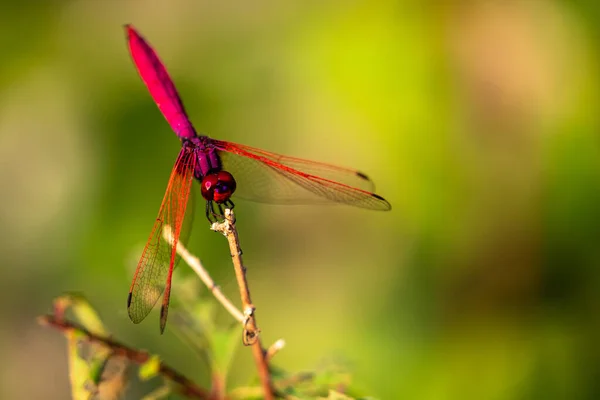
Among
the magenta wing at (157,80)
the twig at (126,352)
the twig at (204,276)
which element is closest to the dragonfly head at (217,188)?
the twig at (204,276)

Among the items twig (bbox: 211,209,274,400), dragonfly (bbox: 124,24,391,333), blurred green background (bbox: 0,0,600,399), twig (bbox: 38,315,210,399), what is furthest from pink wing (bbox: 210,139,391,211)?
blurred green background (bbox: 0,0,600,399)

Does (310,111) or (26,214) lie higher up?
(310,111)

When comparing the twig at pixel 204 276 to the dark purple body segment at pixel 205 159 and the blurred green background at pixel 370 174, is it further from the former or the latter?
the blurred green background at pixel 370 174

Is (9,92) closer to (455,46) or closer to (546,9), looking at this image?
(455,46)

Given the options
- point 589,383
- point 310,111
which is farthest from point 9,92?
point 589,383

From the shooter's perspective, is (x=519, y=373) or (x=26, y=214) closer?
(x=519, y=373)

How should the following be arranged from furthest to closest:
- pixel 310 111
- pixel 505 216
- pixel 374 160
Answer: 1. pixel 310 111
2. pixel 374 160
3. pixel 505 216

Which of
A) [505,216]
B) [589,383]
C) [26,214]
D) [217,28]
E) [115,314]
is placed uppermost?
[217,28]

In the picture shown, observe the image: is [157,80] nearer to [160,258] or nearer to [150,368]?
[160,258]
